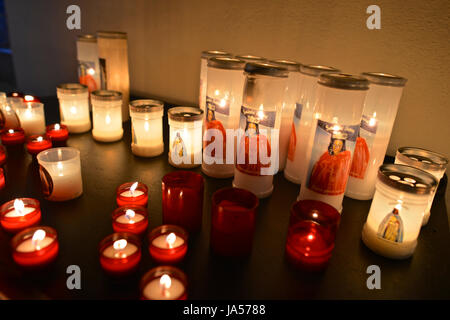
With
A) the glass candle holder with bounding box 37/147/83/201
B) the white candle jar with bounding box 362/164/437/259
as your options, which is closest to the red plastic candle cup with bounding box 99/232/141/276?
the glass candle holder with bounding box 37/147/83/201

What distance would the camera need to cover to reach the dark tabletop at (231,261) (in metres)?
0.55

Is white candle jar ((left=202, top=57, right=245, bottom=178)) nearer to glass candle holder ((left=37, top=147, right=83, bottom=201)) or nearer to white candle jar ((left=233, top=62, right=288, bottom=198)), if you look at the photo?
white candle jar ((left=233, top=62, right=288, bottom=198))

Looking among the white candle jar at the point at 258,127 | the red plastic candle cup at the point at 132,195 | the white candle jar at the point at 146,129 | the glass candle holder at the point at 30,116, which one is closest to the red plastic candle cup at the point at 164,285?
the red plastic candle cup at the point at 132,195

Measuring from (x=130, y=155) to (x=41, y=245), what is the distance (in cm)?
54

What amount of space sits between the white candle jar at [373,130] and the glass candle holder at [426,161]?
58 mm

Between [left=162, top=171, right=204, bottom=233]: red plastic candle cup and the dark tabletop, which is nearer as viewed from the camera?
the dark tabletop

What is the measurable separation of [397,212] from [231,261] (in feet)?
1.20

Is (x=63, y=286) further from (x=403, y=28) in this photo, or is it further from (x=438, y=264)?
(x=403, y=28)

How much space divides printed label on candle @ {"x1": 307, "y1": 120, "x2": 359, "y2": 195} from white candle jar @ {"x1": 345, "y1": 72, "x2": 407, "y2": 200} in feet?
0.45

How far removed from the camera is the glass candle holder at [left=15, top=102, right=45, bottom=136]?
1131mm

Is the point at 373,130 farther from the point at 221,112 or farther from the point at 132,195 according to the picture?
the point at 132,195

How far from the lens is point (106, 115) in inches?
45.6
